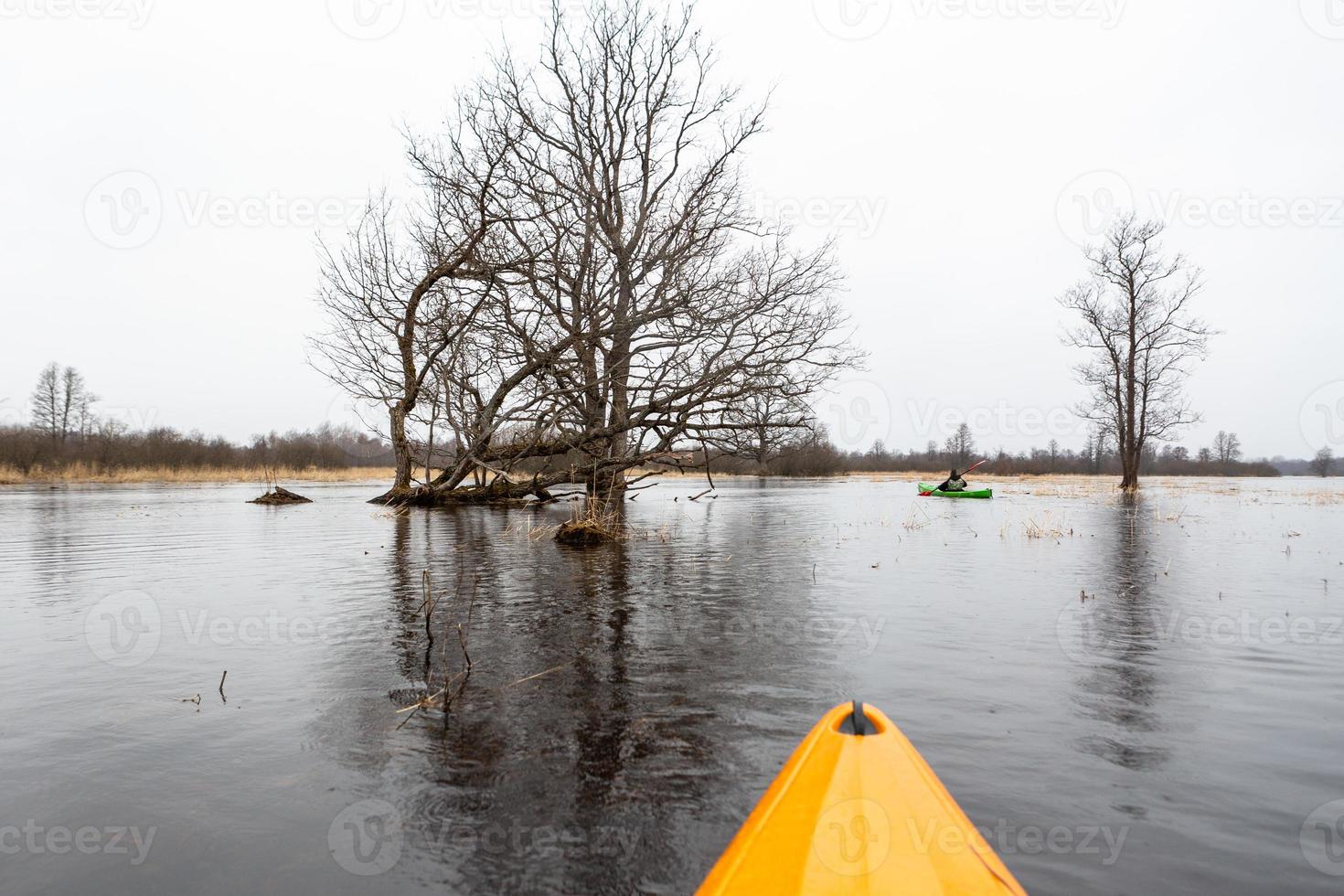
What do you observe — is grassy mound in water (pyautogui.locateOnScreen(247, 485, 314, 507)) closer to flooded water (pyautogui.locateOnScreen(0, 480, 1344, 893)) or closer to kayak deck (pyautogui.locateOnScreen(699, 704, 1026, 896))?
flooded water (pyautogui.locateOnScreen(0, 480, 1344, 893))

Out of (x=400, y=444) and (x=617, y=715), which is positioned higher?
(x=400, y=444)

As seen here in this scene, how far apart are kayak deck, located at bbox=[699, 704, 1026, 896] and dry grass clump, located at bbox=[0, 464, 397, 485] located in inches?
1914

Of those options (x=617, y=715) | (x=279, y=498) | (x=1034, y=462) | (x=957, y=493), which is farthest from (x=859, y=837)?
(x=1034, y=462)

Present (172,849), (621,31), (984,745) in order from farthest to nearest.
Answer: (621,31) → (984,745) → (172,849)

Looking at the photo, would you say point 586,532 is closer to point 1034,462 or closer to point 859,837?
point 859,837

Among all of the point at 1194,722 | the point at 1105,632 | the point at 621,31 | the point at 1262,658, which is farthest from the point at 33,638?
the point at 621,31

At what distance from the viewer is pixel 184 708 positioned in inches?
198

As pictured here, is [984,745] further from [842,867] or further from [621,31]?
[621,31]

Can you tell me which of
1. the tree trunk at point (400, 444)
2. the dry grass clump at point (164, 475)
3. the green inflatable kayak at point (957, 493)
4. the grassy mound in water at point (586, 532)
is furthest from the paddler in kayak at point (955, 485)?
the dry grass clump at point (164, 475)

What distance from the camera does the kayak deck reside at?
2.18 metres

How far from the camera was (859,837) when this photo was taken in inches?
90.4

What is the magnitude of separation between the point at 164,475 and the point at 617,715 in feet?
177

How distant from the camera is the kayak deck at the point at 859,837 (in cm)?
218

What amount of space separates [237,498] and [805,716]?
→ 31.6m
